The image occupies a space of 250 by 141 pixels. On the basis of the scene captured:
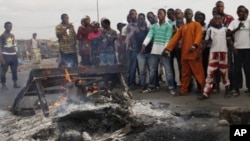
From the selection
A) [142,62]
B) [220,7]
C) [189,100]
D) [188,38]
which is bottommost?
[189,100]

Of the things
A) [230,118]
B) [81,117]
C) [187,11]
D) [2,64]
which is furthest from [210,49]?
[2,64]

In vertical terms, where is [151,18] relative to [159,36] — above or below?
above

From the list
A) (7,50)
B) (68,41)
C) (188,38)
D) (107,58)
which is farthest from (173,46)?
(7,50)

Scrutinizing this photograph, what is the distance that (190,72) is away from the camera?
29.1 ft

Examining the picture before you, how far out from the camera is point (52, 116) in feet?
23.4

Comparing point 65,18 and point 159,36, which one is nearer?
point 159,36

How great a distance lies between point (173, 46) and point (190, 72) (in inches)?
27.0

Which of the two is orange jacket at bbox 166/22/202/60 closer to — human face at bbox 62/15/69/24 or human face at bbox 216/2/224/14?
human face at bbox 216/2/224/14

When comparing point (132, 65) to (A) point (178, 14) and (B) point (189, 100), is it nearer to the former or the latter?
(A) point (178, 14)

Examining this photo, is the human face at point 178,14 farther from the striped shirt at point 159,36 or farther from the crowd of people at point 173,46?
the striped shirt at point 159,36

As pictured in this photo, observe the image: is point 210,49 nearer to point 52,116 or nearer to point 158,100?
point 158,100

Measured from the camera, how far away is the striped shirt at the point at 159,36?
9.18 m

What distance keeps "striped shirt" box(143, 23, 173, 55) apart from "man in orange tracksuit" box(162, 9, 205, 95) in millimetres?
363

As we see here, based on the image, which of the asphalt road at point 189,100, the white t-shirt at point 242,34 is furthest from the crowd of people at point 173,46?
the asphalt road at point 189,100
